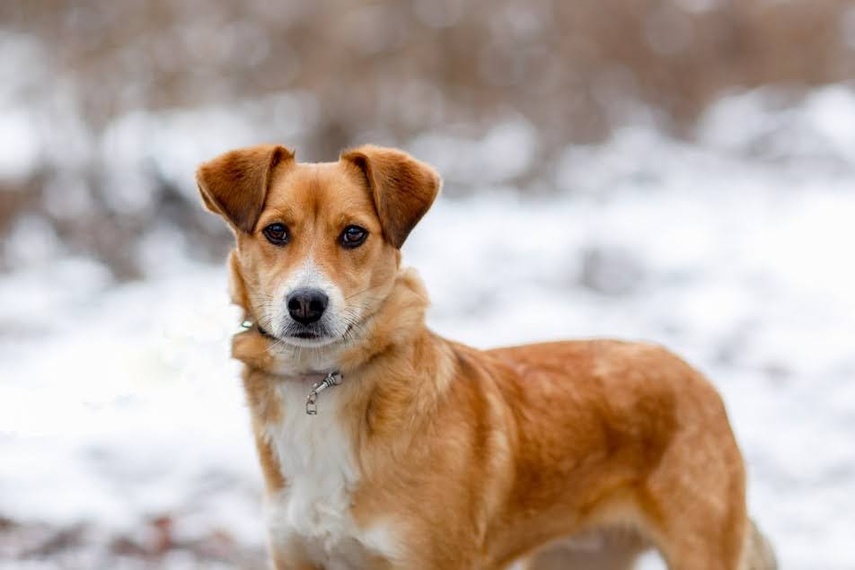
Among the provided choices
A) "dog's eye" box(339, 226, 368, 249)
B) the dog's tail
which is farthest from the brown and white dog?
the dog's tail

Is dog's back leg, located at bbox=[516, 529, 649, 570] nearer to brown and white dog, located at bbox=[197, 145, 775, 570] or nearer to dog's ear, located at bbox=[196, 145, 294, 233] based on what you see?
brown and white dog, located at bbox=[197, 145, 775, 570]

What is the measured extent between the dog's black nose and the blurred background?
1.33ft

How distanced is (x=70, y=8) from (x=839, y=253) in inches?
265

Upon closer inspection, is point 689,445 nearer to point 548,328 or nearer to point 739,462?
point 739,462

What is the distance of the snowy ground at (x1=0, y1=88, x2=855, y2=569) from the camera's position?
→ 5.27m

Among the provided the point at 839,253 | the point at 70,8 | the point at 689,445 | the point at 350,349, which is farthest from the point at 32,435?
the point at 839,253

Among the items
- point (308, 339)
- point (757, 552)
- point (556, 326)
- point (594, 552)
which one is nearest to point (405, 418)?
point (308, 339)

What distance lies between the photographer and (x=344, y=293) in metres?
3.41

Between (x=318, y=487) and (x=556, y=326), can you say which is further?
(x=556, y=326)

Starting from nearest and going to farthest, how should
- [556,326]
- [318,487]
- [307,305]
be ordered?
[307,305] < [318,487] < [556,326]

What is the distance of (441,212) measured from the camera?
34.8 ft

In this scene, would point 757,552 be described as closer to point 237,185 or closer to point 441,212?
point 237,185

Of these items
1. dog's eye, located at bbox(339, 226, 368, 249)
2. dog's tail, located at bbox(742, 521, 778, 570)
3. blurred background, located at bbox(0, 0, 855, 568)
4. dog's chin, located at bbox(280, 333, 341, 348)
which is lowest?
dog's tail, located at bbox(742, 521, 778, 570)

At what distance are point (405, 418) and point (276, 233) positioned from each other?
67 centimetres
